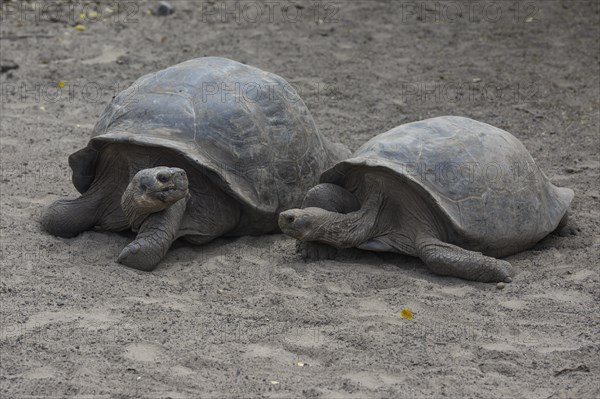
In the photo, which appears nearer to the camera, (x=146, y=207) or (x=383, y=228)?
(x=146, y=207)

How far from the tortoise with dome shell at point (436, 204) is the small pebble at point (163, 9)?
5198 mm

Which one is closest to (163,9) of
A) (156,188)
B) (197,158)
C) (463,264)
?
(197,158)

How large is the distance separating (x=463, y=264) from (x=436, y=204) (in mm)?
352

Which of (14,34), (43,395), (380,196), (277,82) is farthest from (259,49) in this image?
(43,395)

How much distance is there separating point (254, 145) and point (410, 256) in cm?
110

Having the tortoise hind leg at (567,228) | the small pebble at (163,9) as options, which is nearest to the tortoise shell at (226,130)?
the tortoise hind leg at (567,228)

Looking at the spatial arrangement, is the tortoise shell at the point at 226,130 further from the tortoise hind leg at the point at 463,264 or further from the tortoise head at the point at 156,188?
the tortoise hind leg at the point at 463,264

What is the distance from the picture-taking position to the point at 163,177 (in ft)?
16.4

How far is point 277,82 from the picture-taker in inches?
235

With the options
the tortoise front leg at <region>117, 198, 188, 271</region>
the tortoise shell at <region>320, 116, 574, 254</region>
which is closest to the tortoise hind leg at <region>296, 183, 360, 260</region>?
the tortoise shell at <region>320, 116, 574, 254</region>

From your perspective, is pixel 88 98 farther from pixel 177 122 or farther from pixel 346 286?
pixel 346 286

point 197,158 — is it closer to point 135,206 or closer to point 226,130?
point 226,130

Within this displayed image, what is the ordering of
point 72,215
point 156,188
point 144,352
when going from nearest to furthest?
point 144,352, point 156,188, point 72,215

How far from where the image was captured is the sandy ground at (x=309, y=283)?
401 centimetres
